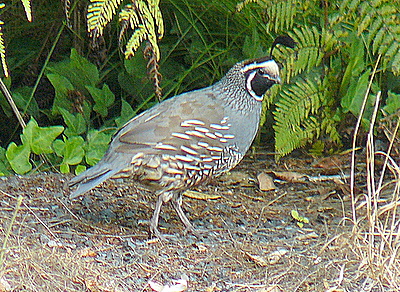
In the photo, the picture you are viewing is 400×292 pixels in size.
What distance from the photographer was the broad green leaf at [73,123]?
5164 mm

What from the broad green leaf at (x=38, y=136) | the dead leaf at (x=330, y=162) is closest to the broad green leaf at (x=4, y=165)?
the broad green leaf at (x=38, y=136)

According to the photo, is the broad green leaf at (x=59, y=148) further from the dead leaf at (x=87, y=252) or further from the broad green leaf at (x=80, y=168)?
the dead leaf at (x=87, y=252)

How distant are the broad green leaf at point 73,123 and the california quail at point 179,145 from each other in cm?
101

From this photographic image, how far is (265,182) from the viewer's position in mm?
4969

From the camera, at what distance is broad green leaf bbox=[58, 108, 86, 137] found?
16.9 ft

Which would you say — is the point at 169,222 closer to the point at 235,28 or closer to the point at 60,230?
the point at 60,230

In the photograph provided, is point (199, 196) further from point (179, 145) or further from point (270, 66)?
point (270, 66)

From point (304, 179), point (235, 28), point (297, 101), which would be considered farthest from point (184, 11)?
point (304, 179)

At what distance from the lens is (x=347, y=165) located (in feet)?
16.9

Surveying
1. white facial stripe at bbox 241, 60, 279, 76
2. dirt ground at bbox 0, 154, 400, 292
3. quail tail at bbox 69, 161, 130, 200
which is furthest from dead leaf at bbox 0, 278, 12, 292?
white facial stripe at bbox 241, 60, 279, 76

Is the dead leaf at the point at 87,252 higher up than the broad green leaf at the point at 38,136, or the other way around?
the broad green leaf at the point at 38,136

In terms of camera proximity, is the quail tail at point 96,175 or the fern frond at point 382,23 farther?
the fern frond at point 382,23

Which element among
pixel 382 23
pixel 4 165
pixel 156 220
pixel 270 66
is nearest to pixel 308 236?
pixel 156 220

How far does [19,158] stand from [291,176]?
1878mm
